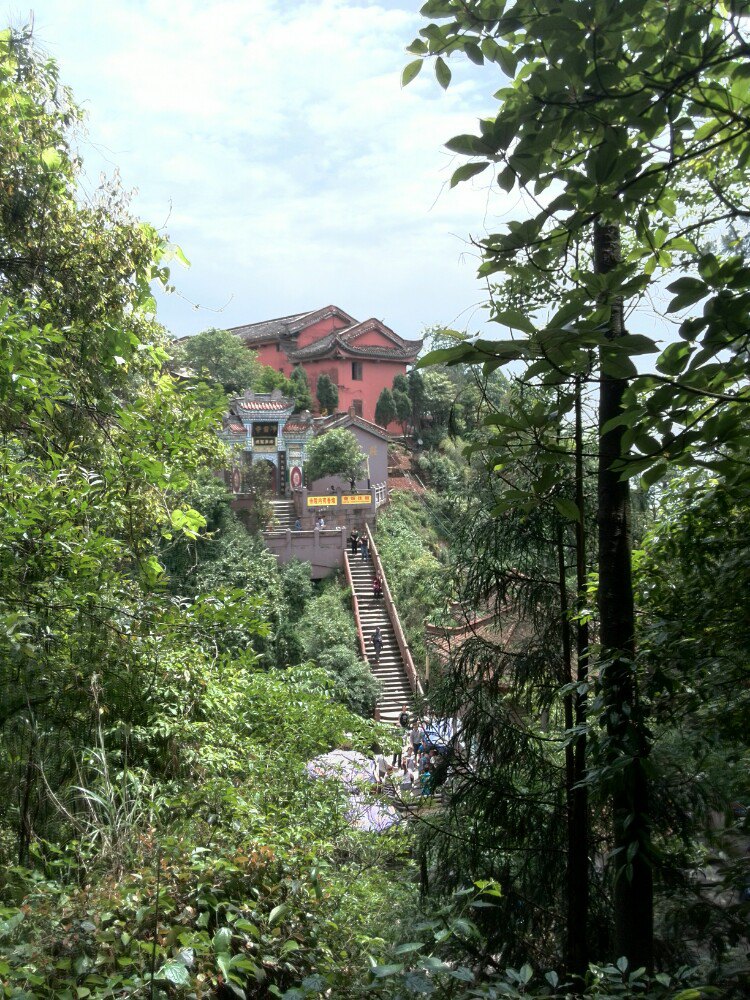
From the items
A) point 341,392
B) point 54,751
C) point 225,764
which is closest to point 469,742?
point 225,764

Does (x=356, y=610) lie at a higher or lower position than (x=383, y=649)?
higher

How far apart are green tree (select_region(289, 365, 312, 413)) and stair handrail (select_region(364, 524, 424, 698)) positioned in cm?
621

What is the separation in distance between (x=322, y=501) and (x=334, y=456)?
140cm

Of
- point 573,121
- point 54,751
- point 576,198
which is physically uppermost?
point 573,121

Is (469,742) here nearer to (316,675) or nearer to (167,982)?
(316,675)

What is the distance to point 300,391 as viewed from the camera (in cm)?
2623

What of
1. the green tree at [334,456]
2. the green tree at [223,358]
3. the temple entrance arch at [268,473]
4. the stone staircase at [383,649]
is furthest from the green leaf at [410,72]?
the green tree at [223,358]

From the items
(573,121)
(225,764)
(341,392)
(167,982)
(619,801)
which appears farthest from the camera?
(341,392)

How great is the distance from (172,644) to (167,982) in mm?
2054

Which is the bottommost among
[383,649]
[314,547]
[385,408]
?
[383,649]

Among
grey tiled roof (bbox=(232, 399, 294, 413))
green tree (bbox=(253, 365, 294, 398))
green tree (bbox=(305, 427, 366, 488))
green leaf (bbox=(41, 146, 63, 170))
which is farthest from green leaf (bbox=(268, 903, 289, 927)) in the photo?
green tree (bbox=(253, 365, 294, 398))

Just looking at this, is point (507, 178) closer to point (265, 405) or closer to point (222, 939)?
point (222, 939)

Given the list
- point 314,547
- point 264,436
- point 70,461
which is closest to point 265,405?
point 264,436

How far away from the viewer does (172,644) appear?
3734 mm
